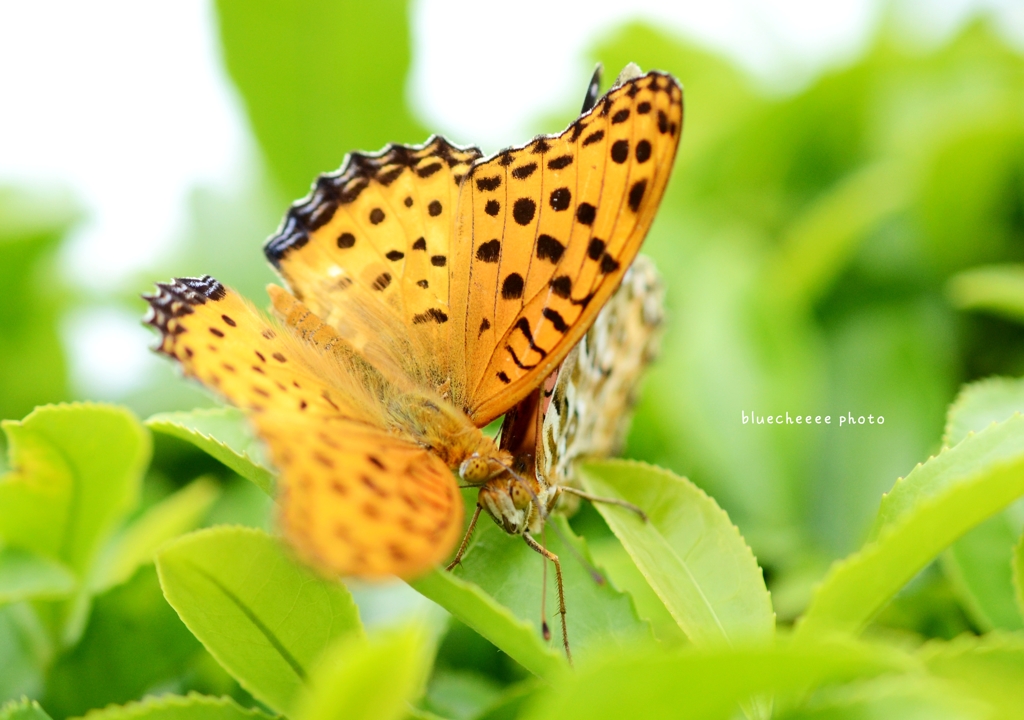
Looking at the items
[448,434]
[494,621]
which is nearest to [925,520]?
[494,621]

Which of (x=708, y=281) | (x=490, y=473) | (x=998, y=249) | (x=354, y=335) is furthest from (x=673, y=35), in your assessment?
(x=490, y=473)

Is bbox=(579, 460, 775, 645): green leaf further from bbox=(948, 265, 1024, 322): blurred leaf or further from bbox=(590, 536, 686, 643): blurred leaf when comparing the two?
bbox=(948, 265, 1024, 322): blurred leaf

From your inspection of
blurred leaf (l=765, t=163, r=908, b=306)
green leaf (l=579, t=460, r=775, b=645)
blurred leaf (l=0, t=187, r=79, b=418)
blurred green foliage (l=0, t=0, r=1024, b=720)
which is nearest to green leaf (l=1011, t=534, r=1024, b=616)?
blurred green foliage (l=0, t=0, r=1024, b=720)

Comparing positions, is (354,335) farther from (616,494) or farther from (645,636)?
(645,636)

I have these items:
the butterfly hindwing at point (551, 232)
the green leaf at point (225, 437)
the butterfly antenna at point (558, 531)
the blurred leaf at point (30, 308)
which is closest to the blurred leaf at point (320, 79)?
the blurred leaf at point (30, 308)

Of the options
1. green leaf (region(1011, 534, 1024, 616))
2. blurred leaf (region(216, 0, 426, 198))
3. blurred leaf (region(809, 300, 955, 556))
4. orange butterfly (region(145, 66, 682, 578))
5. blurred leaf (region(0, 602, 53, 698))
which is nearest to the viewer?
green leaf (region(1011, 534, 1024, 616))

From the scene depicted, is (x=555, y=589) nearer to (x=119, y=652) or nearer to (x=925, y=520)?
(x=925, y=520)

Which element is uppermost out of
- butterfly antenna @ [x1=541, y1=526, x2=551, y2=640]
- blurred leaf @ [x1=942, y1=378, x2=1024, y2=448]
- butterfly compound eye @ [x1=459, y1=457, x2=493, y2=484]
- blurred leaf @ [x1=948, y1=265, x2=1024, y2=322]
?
blurred leaf @ [x1=948, y1=265, x2=1024, y2=322]

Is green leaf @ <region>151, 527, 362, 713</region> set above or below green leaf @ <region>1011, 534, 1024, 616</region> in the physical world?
below
